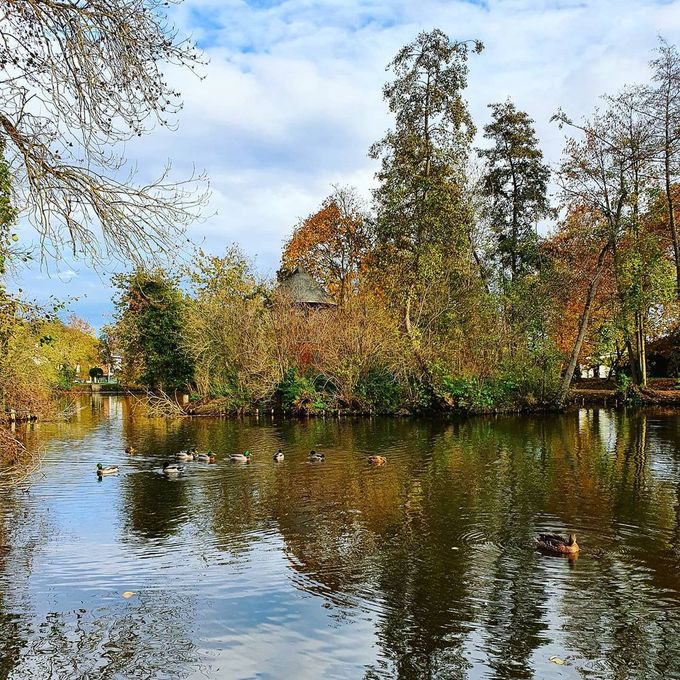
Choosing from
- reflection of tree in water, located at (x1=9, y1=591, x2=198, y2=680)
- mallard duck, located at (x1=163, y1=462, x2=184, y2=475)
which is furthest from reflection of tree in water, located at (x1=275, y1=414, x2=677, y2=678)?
mallard duck, located at (x1=163, y1=462, x2=184, y2=475)

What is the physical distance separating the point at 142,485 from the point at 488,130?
3139 cm

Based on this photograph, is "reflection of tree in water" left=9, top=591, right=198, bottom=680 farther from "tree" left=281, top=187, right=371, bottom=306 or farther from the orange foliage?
"tree" left=281, top=187, right=371, bottom=306

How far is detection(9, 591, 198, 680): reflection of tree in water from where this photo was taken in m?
5.93

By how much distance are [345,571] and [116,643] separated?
302cm

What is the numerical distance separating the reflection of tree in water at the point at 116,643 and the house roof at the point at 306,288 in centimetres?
3319

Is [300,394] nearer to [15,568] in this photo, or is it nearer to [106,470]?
[106,470]

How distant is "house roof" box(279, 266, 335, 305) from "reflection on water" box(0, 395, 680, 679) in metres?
24.7

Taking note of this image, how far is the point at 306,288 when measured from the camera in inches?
1673

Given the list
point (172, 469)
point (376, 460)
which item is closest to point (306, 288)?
point (376, 460)

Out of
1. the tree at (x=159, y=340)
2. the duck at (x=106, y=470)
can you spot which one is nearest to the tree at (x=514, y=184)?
the tree at (x=159, y=340)

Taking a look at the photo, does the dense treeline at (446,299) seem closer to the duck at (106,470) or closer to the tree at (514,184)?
the tree at (514,184)

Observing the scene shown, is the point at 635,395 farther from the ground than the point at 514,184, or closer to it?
closer to it

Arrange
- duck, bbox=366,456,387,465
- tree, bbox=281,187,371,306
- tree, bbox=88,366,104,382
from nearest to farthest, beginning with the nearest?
duck, bbox=366,456,387,465 → tree, bbox=281,187,371,306 → tree, bbox=88,366,104,382

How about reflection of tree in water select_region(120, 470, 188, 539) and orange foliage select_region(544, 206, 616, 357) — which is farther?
orange foliage select_region(544, 206, 616, 357)
